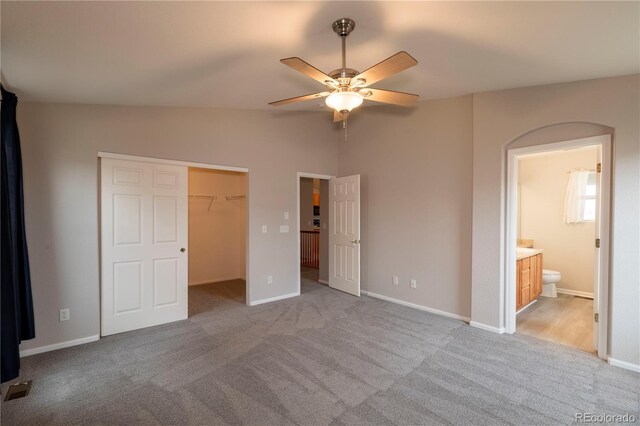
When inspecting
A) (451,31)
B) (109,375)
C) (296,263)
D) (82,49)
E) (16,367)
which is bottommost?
(109,375)

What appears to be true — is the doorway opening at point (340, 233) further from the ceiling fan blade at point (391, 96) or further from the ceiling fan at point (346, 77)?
the ceiling fan at point (346, 77)

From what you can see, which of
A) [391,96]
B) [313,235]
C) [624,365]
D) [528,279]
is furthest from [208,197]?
[624,365]

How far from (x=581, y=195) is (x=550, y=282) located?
1551 mm

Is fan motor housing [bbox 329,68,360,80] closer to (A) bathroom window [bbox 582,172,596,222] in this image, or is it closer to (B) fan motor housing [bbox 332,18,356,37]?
(B) fan motor housing [bbox 332,18,356,37]

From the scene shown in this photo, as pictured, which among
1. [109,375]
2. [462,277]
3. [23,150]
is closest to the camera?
[109,375]

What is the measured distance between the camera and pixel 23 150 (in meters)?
2.90

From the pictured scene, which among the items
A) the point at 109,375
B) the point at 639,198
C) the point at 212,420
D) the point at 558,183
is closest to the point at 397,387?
the point at 212,420

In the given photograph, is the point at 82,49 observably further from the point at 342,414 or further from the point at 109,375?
the point at 342,414

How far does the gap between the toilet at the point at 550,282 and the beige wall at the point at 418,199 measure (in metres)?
2.03

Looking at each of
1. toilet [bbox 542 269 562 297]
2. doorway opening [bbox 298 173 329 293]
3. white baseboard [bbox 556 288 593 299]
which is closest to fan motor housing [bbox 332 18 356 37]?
doorway opening [bbox 298 173 329 293]

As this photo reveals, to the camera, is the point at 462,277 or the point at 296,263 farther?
the point at 296,263

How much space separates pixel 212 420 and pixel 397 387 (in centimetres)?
142

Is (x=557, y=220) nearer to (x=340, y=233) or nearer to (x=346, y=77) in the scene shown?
(x=340, y=233)

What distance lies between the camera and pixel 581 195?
4.91 metres
